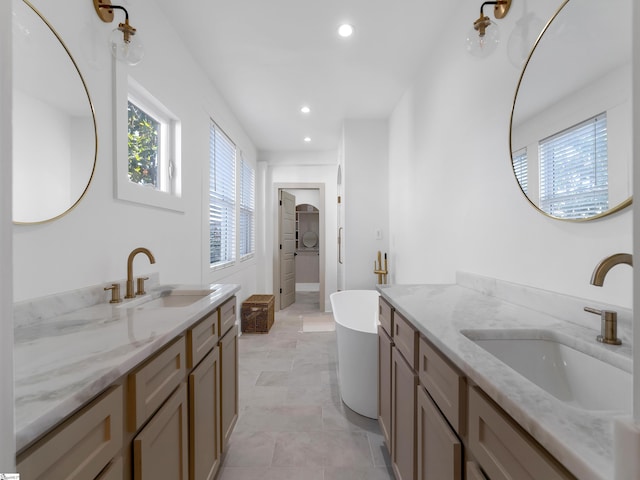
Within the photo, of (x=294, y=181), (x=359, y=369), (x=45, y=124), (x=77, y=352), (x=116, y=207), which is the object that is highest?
(x=294, y=181)

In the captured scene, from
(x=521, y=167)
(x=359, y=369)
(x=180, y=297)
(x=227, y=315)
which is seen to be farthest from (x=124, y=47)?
(x=359, y=369)

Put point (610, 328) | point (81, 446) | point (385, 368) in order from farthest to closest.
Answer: point (385, 368) → point (610, 328) → point (81, 446)

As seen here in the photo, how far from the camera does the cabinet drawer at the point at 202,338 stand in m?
1.18

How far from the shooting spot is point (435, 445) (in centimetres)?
96

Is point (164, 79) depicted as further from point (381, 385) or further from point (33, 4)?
point (381, 385)

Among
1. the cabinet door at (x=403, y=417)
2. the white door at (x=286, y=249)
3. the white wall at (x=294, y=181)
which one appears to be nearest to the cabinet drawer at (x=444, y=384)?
the cabinet door at (x=403, y=417)

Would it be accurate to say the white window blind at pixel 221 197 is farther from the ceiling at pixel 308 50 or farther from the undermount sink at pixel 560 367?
the undermount sink at pixel 560 367

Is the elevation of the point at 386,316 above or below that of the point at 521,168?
below

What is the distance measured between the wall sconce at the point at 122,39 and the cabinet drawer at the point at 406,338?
1.75m

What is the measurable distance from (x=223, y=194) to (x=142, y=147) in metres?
1.65

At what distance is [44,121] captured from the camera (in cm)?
115

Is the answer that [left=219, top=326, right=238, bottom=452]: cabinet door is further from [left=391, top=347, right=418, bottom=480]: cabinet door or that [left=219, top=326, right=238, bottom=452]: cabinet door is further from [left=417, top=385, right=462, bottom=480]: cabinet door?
[left=417, top=385, right=462, bottom=480]: cabinet door

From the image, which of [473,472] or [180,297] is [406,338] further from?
[180,297]

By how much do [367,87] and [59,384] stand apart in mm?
3191
